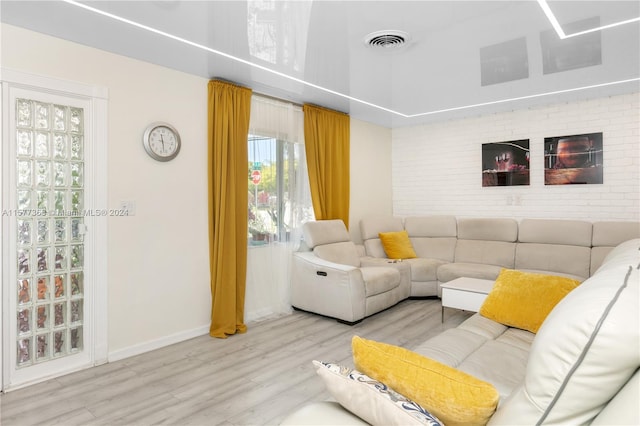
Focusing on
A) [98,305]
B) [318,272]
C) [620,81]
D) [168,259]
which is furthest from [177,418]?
[620,81]

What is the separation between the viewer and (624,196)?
429 centimetres

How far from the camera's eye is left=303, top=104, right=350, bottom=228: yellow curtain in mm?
4555

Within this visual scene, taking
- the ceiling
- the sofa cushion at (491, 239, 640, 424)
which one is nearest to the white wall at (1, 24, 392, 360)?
the ceiling

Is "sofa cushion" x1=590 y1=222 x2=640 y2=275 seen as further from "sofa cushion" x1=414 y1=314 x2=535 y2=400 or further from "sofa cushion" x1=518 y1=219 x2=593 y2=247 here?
"sofa cushion" x1=414 y1=314 x2=535 y2=400

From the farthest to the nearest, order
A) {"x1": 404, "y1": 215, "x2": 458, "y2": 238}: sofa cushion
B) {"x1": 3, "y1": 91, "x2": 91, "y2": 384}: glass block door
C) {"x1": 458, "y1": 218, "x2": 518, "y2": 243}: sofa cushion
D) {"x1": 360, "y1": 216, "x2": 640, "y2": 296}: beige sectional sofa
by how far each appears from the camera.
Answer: {"x1": 404, "y1": 215, "x2": 458, "y2": 238}: sofa cushion
{"x1": 458, "y1": 218, "x2": 518, "y2": 243}: sofa cushion
{"x1": 360, "y1": 216, "x2": 640, "y2": 296}: beige sectional sofa
{"x1": 3, "y1": 91, "x2": 91, "y2": 384}: glass block door

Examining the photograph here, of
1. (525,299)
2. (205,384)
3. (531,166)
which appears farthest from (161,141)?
(531,166)

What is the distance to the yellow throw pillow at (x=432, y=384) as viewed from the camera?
39.5 inches

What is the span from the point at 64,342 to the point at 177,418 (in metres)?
1.29

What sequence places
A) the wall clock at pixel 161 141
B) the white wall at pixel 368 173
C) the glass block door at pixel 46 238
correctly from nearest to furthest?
the glass block door at pixel 46 238 < the wall clock at pixel 161 141 < the white wall at pixel 368 173

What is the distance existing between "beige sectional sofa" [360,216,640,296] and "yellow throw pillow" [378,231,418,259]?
0.34 ft

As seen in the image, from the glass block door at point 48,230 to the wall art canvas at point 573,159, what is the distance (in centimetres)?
503

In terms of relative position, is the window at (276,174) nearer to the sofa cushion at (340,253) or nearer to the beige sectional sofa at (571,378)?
the sofa cushion at (340,253)

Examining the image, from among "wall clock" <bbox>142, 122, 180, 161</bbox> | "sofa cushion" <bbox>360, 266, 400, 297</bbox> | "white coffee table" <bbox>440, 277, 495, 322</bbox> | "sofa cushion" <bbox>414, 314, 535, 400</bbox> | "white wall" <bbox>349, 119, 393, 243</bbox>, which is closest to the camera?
"sofa cushion" <bbox>414, 314, 535, 400</bbox>

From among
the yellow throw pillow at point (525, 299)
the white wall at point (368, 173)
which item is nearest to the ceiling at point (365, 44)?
the white wall at point (368, 173)
